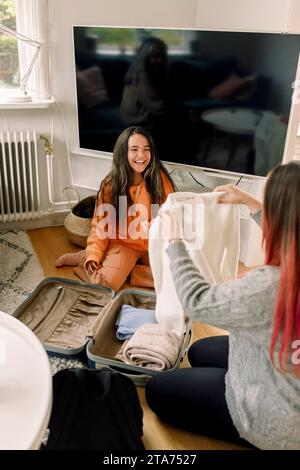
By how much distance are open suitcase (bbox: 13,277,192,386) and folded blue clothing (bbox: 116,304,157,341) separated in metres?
0.04

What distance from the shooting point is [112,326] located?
79.3 inches

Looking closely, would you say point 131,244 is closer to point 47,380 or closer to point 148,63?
point 148,63

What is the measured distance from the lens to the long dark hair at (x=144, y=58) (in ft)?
7.50

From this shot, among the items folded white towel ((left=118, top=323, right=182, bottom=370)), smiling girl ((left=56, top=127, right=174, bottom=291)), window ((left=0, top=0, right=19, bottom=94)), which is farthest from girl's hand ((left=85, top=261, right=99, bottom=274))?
window ((left=0, top=0, right=19, bottom=94))

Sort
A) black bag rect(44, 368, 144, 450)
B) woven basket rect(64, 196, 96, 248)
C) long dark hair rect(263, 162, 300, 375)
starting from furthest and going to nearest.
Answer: woven basket rect(64, 196, 96, 248)
black bag rect(44, 368, 144, 450)
long dark hair rect(263, 162, 300, 375)

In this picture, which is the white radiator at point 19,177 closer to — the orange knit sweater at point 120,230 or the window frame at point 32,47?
the window frame at point 32,47

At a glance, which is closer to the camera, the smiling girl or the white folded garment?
the white folded garment

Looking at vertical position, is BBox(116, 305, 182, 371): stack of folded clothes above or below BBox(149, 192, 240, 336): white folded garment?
below

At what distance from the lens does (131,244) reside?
245cm

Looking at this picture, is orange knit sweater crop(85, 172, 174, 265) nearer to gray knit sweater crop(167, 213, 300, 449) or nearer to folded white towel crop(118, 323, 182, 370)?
folded white towel crop(118, 323, 182, 370)

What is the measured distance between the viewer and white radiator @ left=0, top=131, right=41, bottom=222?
8.91 feet

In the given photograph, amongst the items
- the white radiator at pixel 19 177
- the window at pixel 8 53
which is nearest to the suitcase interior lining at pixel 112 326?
the white radiator at pixel 19 177

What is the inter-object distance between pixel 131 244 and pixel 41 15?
4.57ft

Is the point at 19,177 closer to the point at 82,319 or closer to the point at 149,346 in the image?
the point at 82,319
